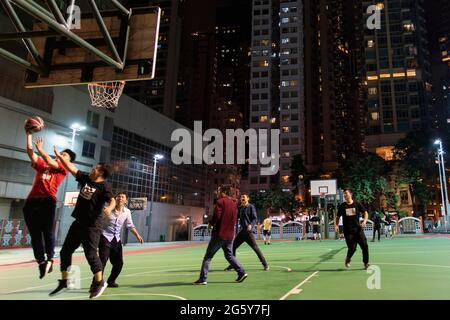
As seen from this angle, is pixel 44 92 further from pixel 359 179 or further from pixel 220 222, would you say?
pixel 359 179

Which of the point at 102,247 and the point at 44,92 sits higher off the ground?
the point at 44,92

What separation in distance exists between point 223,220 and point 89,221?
284cm

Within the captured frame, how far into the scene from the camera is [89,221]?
648 cm

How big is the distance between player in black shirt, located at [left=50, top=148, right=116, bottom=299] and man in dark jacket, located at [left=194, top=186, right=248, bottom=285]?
230 cm

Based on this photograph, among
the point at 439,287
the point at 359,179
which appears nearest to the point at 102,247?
the point at 439,287

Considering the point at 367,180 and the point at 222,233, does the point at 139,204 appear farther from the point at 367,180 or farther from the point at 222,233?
the point at 367,180

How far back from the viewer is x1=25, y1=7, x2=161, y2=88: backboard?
26.7ft

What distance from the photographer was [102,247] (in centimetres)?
770

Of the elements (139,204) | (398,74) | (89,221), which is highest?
(398,74)

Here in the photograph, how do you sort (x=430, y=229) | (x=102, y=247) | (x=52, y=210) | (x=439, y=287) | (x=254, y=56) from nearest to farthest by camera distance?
(x=52, y=210), (x=439, y=287), (x=102, y=247), (x=430, y=229), (x=254, y=56)

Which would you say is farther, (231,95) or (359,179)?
(231,95)

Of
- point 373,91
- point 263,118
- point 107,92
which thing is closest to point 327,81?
point 373,91

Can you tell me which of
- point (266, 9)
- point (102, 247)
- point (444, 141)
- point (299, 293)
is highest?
point (266, 9)

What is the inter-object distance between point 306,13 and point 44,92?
4373 inches
